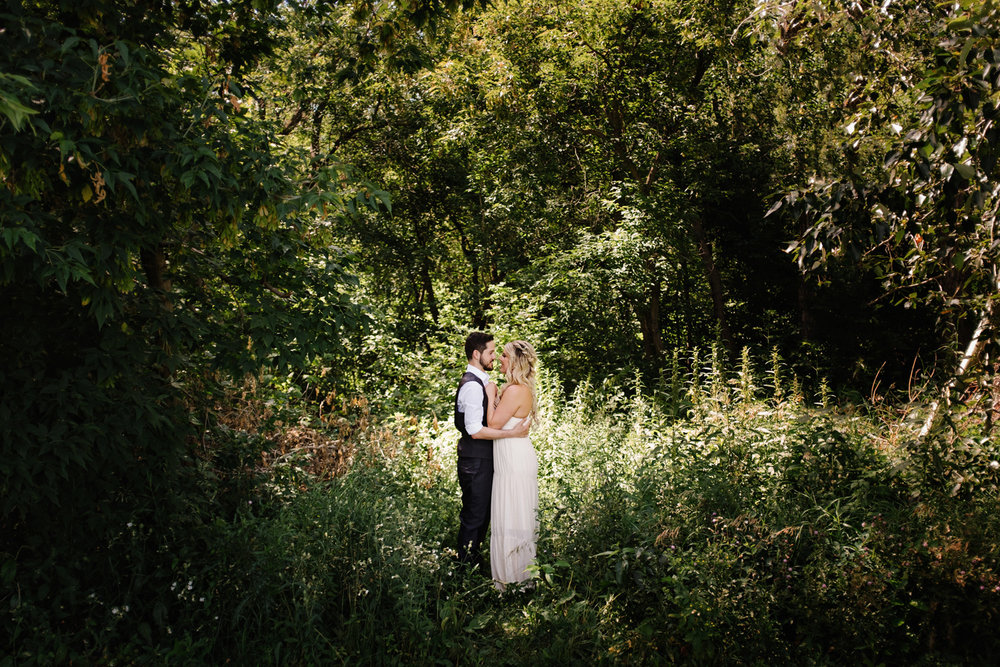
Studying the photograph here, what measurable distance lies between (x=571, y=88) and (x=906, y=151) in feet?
25.0

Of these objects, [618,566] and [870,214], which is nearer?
[870,214]

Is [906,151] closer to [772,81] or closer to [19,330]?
[19,330]

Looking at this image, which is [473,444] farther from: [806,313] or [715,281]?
[715,281]

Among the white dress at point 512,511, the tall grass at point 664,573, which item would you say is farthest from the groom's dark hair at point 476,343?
the tall grass at point 664,573

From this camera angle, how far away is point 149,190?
367 centimetres

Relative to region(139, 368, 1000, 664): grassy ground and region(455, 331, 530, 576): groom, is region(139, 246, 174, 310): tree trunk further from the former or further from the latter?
region(455, 331, 530, 576): groom

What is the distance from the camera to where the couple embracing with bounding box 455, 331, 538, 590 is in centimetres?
493

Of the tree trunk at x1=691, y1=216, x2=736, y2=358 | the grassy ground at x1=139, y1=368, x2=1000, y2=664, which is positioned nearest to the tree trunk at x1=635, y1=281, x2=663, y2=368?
the tree trunk at x1=691, y1=216, x2=736, y2=358

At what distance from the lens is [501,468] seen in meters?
4.98

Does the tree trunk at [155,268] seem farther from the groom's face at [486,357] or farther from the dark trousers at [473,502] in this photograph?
the dark trousers at [473,502]

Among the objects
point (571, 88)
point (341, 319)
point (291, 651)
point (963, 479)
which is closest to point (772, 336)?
point (571, 88)

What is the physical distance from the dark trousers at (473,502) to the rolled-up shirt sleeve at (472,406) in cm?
27

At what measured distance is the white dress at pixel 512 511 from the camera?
4.93m

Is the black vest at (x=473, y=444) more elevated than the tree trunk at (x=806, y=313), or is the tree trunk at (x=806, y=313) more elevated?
the tree trunk at (x=806, y=313)
